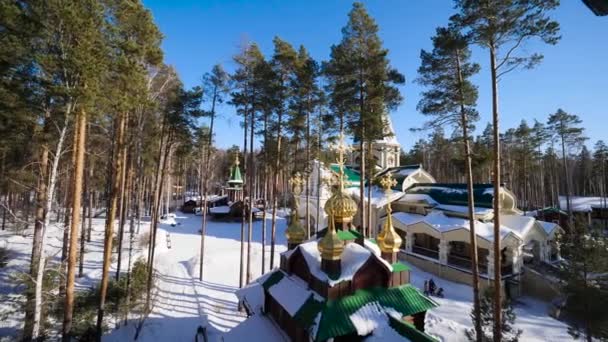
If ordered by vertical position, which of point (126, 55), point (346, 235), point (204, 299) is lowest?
point (204, 299)

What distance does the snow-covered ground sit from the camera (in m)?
11.2

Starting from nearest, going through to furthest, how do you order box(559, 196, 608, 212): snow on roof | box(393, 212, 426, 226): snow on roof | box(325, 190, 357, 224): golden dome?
box(325, 190, 357, 224): golden dome < box(393, 212, 426, 226): snow on roof < box(559, 196, 608, 212): snow on roof

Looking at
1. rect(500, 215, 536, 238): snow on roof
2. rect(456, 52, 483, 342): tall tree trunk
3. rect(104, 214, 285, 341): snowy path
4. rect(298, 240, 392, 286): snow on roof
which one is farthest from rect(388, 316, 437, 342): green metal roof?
rect(500, 215, 536, 238): snow on roof

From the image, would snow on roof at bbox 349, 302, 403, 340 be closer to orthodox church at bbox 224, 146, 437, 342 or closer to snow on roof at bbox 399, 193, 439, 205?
orthodox church at bbox 224, 146, 437, 342

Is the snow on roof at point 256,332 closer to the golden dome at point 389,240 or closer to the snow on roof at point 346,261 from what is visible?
the snow on roof at point 346,261

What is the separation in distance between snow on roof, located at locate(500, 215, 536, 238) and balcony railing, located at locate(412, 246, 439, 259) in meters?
4.70

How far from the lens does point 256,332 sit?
8.43 metres

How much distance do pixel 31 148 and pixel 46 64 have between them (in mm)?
4482

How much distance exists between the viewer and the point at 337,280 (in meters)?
6.54

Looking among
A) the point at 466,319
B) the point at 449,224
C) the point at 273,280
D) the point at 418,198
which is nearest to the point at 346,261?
the point at 273,280

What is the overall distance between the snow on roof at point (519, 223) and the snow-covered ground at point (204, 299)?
3.80 m

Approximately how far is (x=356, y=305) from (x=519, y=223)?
16.3m

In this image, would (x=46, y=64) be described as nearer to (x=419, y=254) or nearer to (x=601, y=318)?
(x=601, y=318)

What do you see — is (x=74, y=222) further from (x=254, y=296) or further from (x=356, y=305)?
(x=356, y=305)
